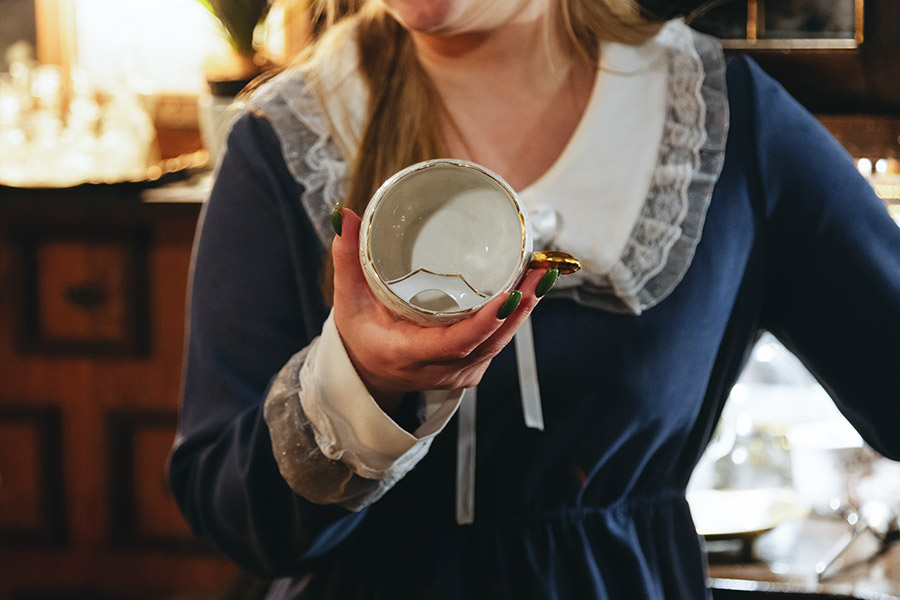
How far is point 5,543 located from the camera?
5.66 ft

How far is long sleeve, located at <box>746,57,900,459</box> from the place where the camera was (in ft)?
2.48

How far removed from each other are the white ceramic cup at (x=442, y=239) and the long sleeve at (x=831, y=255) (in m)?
0.34

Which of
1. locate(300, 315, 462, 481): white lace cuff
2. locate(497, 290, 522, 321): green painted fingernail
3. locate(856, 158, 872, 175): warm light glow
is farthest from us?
locate(856, 158, 872, 175): warm light glow

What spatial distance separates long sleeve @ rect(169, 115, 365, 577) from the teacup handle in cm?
27

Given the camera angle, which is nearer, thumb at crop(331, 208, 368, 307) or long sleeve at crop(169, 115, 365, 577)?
thumb at crop(331, 208, 368, 307)

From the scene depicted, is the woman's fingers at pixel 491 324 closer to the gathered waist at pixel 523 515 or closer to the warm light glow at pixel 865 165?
the gathered waist at pixel 523 515

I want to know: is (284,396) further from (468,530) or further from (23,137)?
(23,137)

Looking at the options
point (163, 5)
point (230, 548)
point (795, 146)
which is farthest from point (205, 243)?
point (163, 5)

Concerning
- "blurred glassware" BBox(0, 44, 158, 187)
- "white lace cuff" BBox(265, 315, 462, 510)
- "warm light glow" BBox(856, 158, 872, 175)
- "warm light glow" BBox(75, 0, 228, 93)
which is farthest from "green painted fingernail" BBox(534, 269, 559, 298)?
"warm light glow" BBox(75, 0, 228, 93)

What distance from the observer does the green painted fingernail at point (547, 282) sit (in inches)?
19.0

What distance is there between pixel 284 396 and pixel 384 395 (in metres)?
0.09

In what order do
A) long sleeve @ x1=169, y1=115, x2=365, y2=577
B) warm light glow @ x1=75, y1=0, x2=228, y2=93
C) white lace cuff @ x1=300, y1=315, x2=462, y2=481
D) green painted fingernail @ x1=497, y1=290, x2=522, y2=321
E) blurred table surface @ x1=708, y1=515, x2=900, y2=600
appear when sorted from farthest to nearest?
1. warm light glow @ x1=75, y1=0, x2=228, y2=93
2. blurred table surface @ x1=708, y1=515, x2=900, y2=600
3. long sleeve @ x1=169, y1=115, x2=365, y2=577
4. white lace cuff @ x1=300, y1=315, x2=462, y2=481
5. green painted fingernail @ x1=497, y1=290, x2=522, y2=321

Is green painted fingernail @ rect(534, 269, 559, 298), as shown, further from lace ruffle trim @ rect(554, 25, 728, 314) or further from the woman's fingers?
lace ruffle trim @ rect(554, 25, 728, 314)

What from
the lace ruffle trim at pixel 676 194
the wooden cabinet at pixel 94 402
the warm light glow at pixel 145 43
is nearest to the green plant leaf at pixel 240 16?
the wooden cabinet at pixel 94 402
